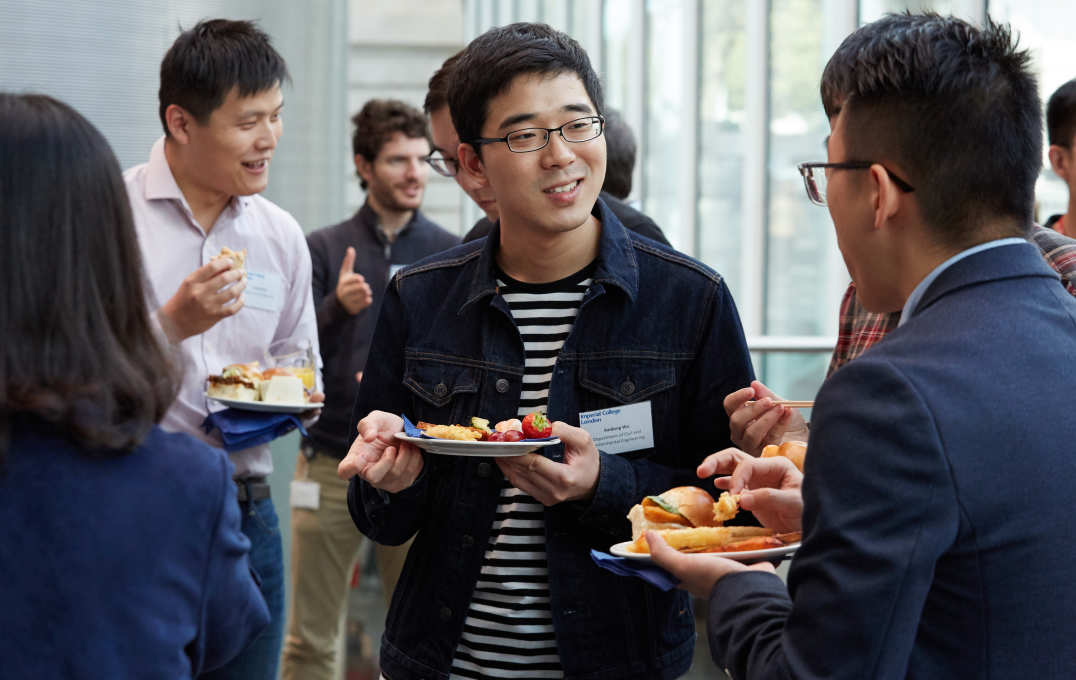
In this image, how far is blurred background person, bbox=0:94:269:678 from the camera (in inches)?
50.7

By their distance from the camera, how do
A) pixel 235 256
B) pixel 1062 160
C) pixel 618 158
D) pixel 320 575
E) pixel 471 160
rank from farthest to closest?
pixel 320 575, pixel 618 158, pixel 1062 160, pixel 235 256, pixel 471 160

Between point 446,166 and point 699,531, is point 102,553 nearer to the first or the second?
point 699,531

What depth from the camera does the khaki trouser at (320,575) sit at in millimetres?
4258

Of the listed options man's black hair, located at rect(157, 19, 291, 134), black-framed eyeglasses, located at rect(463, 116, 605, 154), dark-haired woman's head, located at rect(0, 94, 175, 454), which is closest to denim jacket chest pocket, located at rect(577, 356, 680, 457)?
black-framed eyeglasses, located at rect(463, 116, 605, 154)

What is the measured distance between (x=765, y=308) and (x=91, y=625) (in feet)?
16.1

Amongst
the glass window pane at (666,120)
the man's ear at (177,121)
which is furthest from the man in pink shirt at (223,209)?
the glass window pane at (666,120)

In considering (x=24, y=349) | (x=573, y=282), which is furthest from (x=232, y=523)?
(x=573, y=282)

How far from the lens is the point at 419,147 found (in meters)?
4.94

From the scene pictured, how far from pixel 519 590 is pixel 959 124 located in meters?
1.10

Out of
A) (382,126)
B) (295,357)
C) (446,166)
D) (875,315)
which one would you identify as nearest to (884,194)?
(875,315)

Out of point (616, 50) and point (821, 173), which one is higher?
point (616, 50)

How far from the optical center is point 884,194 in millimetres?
1373

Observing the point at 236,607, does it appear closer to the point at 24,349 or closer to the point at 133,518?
the point at 133,518

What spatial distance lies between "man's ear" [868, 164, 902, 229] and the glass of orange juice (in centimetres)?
192
